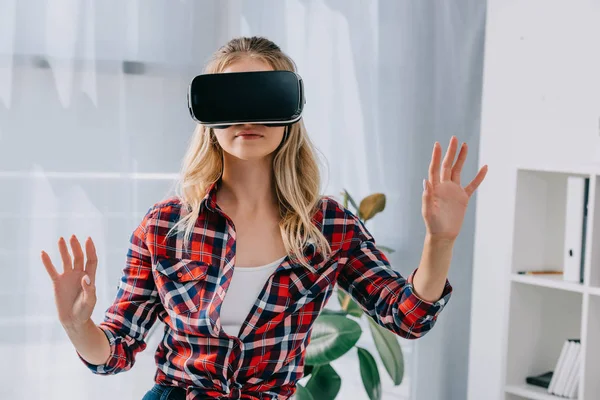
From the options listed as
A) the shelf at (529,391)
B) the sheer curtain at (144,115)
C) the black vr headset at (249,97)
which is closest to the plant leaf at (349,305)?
the sheer curtain at (144,115)

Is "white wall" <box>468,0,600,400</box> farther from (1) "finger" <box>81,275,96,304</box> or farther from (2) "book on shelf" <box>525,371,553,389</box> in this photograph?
(1) "finger" <box>81,275,96,304</box>

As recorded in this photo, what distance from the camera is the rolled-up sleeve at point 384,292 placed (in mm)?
1275

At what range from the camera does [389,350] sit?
8.46ft

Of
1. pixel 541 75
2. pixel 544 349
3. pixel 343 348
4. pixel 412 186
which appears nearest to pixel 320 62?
pixel 412 186

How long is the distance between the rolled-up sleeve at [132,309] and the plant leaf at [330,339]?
1070 millimetres

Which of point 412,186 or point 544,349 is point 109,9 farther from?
point 544,349

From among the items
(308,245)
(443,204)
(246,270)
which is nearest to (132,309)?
(246,270)

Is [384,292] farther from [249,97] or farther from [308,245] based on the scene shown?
[249,97]

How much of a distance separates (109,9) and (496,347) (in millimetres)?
1737

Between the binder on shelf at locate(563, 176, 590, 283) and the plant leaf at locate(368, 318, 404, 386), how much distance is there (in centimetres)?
58

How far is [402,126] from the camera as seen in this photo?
286 centimetres

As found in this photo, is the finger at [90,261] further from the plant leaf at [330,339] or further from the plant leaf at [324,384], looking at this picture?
the plant leaf at [324,384]

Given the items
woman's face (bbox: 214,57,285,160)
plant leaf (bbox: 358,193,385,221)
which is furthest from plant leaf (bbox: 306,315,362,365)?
woman's face (bbox: 214,57,285,160)

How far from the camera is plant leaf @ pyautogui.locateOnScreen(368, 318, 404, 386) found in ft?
8.45
